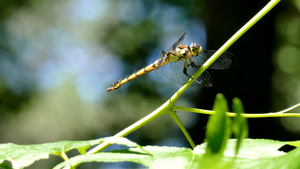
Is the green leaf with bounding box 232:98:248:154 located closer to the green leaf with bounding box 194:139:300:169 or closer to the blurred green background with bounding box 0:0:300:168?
the green leaf with bounding box 194:139:300:169


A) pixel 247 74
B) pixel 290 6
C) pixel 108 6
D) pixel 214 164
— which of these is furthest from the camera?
pixel 108 6

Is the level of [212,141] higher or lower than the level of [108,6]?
lower

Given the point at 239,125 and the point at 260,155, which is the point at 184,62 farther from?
the point at 239,125

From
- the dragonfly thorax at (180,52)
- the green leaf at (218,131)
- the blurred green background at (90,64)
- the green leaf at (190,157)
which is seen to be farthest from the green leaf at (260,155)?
the blurred green background at (90,64)

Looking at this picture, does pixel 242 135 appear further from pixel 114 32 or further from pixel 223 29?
pixel 114 32

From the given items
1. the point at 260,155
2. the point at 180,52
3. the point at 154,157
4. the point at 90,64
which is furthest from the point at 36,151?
the point at 90,64

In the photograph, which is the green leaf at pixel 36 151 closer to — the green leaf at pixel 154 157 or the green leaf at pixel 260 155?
the green leaf at pixel 154 157

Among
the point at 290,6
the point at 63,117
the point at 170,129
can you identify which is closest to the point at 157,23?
the point at 170,129

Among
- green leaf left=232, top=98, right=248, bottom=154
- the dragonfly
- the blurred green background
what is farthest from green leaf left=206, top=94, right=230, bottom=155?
the blurred green background
